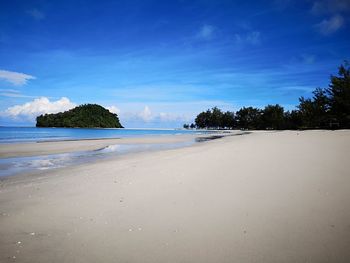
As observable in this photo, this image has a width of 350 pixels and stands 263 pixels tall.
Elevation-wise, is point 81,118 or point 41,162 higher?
point 81,118

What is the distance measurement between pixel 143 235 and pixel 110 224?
2.48 ft

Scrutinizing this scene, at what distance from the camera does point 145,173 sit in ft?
25.4

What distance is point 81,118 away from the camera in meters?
162

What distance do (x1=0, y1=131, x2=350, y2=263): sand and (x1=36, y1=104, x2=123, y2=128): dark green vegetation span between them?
16956 cm

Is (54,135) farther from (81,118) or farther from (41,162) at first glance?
(81,118)

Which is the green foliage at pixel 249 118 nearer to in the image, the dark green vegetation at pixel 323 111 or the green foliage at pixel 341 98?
the dark green vegetation at pixel 323 111

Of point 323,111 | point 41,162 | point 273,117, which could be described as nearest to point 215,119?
point 273,117

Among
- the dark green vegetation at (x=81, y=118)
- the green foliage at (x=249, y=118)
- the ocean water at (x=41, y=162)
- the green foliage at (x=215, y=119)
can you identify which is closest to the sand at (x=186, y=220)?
the ocean water at (x=41, y=162)

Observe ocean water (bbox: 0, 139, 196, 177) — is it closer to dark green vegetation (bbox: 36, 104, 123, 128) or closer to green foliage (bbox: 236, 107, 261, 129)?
green foliage (bbox: 236, 107, 261, 129)

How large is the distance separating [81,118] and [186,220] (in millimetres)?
173258

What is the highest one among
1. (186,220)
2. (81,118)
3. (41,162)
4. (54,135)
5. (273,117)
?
(81,118)

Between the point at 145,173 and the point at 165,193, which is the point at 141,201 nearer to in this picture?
the point at 165,193

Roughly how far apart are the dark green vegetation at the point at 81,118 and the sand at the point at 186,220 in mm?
169558

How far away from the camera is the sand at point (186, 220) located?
2889 mm
